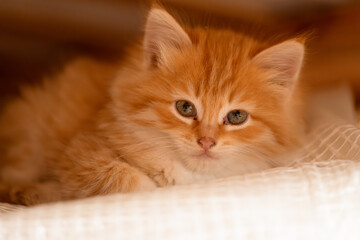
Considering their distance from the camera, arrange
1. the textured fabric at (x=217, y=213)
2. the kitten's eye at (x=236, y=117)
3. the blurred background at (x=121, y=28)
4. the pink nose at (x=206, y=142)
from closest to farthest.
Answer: the textured fabric at (x=217, y=213) < the pink nose at (x=206, y=142) < the kitten's eye at (x=236, y=117) < the blurred background at (x=121, y=28)

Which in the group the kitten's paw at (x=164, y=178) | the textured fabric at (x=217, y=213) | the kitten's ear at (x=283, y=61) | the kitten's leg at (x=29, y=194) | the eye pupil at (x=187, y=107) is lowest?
the kitten's leg at (x=29, y=194)

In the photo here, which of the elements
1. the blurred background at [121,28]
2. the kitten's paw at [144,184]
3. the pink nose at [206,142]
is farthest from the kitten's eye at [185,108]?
the blurred background at [121,28]

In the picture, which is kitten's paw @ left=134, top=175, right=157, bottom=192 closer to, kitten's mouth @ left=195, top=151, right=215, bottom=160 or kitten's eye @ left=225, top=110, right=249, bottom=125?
kitten's mouth @ left=195, top=151, right=215, bottom=160

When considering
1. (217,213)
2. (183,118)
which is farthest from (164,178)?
(217,213)

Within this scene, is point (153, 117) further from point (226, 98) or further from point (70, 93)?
point (70, 93)

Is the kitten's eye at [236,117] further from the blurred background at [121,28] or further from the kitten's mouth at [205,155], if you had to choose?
the blurred background at [121,28]

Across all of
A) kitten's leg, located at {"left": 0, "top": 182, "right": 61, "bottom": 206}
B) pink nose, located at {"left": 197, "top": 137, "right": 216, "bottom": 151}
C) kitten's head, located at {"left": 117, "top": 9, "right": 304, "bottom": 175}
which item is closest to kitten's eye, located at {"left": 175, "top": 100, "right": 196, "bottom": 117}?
kitten's head, located at {"left": 117, "top": 9, "right": 304, "bottom": 175}

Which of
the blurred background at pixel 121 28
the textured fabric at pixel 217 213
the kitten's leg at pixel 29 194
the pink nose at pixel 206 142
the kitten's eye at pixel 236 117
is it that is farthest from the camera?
the blurred background at pixel 121 28
